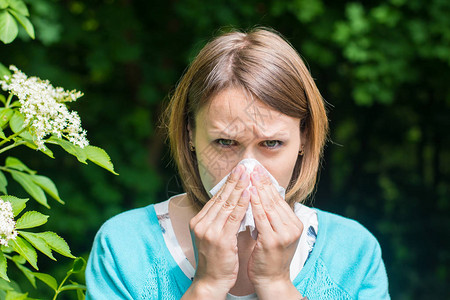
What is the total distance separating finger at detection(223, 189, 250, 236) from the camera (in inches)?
58.5

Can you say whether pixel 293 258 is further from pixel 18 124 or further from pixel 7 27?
pixel 7 27

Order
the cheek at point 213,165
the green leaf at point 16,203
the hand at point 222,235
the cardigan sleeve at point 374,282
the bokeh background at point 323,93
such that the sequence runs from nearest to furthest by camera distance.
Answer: the green leaf at point 16,203
the hand at point 222,235
the cheek at point 213,165
the cardigan sleeve at point 374,282
the bokeh background at point 323,93

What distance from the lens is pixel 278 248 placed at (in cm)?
151

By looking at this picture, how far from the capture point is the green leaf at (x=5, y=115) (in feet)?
4.56

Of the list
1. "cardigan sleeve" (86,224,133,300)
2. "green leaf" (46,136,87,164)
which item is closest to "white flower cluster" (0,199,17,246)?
"green leaf" (46,136,87,164)

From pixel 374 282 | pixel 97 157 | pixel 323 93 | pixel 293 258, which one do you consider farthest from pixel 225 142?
pixel 323 93

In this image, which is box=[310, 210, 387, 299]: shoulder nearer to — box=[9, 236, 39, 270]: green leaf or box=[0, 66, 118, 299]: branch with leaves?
box=[0, 66, 118, 299]: branch with leaves

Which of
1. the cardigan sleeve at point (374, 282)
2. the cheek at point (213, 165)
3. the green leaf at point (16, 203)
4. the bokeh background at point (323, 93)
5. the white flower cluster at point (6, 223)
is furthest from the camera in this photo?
the bokeh background at point (323, 93)

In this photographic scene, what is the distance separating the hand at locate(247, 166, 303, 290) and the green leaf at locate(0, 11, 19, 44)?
826 mm

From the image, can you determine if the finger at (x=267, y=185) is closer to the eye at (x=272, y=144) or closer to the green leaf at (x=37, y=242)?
the eye at (x=272, y=144)

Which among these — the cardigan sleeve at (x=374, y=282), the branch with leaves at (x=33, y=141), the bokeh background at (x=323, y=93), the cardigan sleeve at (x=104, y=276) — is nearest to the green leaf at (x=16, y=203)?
the branch with leaves at (x=33, y=141)

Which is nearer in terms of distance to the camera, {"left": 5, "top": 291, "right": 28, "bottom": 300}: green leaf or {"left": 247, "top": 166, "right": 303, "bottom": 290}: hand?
{"left": 5, "top": 291, "right": 28, "bottom": 300}: green leaf

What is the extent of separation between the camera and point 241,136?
5.01 ft

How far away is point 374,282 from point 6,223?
3.88 ft
